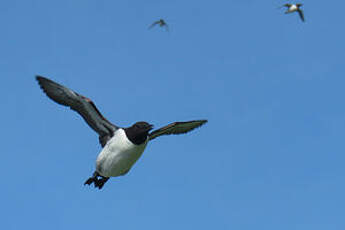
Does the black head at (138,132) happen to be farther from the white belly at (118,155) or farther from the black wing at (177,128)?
the black wing at (177,128)

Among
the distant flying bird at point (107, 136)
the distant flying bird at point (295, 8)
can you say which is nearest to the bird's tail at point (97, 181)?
the distant flying bird at point (107, 136)

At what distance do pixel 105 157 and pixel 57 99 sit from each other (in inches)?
103

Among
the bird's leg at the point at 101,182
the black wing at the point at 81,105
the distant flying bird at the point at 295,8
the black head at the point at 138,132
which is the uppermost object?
the distant flying bird at the point at 295,8

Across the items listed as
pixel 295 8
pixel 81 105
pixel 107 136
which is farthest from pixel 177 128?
pixel 295 8

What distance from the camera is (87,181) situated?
22938 mm

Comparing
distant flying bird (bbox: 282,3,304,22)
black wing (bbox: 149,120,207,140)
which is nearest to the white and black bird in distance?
distant flying bird (bbox: 282,3,304,22)

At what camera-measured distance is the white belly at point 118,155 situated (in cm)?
2092

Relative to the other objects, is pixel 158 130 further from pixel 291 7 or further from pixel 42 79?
pixel 291 7

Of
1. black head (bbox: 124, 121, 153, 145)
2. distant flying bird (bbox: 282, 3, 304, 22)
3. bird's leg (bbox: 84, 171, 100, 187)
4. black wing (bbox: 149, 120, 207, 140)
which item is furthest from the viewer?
distant flying bird (bbox: 282, 3, 304, 22)

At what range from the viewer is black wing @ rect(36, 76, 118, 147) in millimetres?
21266

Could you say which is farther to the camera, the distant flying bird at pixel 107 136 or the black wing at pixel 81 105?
the black wing at pixel 81 105

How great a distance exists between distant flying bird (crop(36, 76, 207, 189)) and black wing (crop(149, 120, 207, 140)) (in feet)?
0.48

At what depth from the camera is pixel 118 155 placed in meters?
21.0

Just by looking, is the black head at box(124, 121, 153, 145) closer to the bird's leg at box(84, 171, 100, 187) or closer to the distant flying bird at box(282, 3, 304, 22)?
the bird's leg at box(84, 171, 100, 187)
